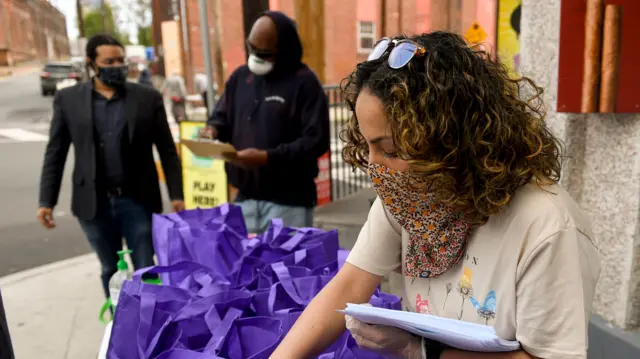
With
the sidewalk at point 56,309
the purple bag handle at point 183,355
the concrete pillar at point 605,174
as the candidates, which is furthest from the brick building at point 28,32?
the concrete pillar at point 605,174

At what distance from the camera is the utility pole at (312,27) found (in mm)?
5059

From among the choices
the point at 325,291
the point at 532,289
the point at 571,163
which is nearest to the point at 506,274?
the point at 532,289

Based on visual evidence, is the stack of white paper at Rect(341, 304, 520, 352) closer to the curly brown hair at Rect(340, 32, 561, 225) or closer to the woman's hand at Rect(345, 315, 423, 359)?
the woman's hand at Rect(345, 315, 423, 359)

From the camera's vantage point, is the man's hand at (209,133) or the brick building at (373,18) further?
the brick building at (373,18)

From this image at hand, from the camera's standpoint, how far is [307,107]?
2.58 m

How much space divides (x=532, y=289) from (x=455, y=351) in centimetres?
19

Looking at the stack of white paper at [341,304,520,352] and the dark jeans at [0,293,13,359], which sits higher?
the stack of white paper at [341,304,520,352]

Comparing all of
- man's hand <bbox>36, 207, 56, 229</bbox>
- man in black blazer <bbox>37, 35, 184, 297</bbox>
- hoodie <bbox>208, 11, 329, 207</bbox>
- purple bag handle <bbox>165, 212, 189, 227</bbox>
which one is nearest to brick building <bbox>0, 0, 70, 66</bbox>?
man in black blazer <bbox>37, 35, 184, 297</bbox>

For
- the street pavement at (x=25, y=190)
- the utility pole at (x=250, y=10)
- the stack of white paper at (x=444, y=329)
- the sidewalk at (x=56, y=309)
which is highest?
the utility pole at (x=250, y=10)

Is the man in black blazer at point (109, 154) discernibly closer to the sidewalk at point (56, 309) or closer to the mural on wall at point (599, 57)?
the sidewalk at point (56, 309)

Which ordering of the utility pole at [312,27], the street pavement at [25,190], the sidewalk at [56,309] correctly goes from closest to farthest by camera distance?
1. the sidewalk at [56,309]
2. the street pavement at [25,190]
3. the utility pole at [312,27]

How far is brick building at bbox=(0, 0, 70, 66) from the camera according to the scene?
2799mm

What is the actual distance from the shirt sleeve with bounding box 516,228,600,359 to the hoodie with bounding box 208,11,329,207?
1.69 metres

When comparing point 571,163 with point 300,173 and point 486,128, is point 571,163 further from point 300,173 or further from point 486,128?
point 486,128
